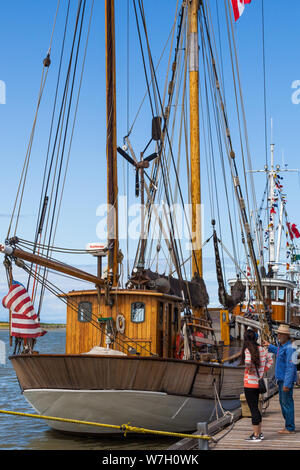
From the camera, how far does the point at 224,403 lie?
60.4 feet

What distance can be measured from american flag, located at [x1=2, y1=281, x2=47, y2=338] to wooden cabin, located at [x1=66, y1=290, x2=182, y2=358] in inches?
59.2

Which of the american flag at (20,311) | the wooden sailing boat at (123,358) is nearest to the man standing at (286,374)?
the wooden sailing boat at (123,358)

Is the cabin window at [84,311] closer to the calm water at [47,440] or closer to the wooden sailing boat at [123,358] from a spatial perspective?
the wooden sailing boat at [123,358]

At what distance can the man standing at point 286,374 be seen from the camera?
37.7ft

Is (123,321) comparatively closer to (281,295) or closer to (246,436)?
(246,436)

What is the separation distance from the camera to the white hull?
14.9 m

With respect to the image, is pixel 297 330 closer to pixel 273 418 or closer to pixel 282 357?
pixel 273 418

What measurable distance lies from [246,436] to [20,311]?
636 centimetres

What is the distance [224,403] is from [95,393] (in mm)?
5142

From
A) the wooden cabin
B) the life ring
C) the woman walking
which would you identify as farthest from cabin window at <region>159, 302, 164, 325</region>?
the woman walking

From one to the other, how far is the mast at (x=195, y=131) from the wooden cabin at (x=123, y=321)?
16.9 ft

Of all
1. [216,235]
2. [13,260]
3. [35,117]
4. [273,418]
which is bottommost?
[273,418]
